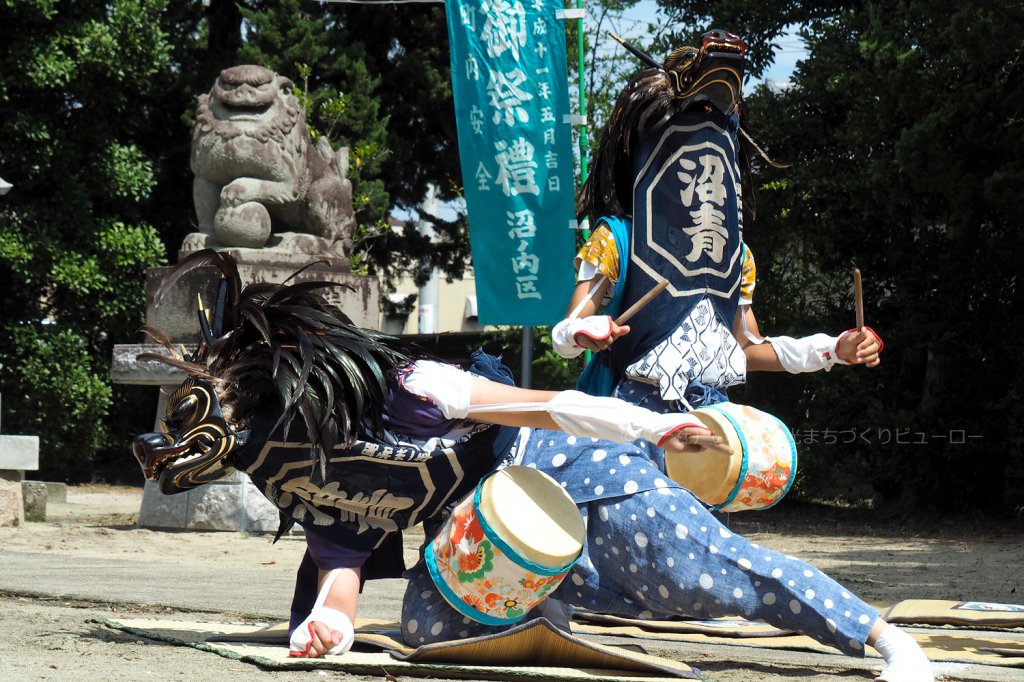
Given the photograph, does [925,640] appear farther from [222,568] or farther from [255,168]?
[255,168]

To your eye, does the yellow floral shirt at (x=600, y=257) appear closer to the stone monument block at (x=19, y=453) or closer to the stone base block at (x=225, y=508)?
the stone base block at (x=225, y=508)

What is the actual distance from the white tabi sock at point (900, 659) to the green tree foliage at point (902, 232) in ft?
18.9

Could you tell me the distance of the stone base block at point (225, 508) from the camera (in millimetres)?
7055

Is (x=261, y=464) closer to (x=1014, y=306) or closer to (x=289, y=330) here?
(x=289, y=330)

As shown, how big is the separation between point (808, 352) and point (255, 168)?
466 centimetres

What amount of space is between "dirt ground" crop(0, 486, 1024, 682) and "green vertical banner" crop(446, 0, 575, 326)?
204 centimetres

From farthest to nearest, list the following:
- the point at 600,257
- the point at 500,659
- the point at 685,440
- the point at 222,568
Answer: the point at 222,568
the point at 600,257
the point at 500,659
the point at 685,440

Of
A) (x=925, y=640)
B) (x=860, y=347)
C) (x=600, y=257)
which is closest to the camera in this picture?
(x=860, y=347)

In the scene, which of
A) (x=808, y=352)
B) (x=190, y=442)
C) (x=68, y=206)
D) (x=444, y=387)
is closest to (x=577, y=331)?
(x=444, y=387)

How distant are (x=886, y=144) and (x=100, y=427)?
317 inches

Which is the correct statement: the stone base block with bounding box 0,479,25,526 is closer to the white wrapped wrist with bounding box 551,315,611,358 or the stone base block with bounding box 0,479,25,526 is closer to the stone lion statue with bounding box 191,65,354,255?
the stone lion statue with bounding box 191,65,354,255

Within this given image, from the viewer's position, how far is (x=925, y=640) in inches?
142

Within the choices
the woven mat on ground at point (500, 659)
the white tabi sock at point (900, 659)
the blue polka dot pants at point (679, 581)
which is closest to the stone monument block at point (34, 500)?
the woven mat on ground at point (500, 659)

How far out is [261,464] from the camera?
2797mm
